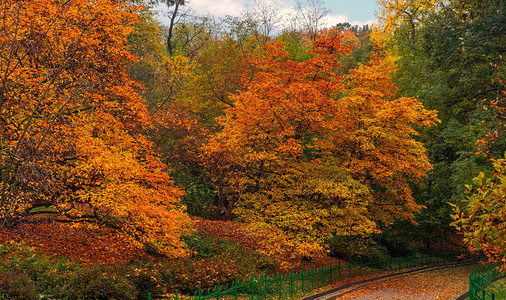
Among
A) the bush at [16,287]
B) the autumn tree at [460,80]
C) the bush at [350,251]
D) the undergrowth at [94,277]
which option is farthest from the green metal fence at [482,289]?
the bush at [16,287]

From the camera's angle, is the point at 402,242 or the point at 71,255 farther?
the point at 402,242

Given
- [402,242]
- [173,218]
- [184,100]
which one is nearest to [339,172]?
[173,218]

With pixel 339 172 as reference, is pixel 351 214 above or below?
below

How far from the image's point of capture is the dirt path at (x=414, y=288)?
16.8 meters

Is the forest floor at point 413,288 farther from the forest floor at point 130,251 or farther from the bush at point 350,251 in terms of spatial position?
the bush at point 350,251

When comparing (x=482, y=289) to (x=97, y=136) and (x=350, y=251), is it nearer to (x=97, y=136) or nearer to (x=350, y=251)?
(x=97, y=136)

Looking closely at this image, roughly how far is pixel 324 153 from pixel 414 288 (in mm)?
7992

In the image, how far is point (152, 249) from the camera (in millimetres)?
17062

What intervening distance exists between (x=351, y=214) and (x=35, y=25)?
46.8 ft

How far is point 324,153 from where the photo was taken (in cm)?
2023

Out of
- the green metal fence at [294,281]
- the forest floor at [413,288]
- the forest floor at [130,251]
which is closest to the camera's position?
the green metal fence at [294,281]

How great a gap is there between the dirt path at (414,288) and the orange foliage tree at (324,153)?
2.64 meters

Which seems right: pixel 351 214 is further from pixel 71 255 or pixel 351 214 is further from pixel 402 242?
pixel 402 242

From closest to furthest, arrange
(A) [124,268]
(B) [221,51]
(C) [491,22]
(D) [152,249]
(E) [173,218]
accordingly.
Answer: (A) [124,268] → (E) [173,218] → (D) [152,249] → (C) [491,22] → (B) [221,51]
